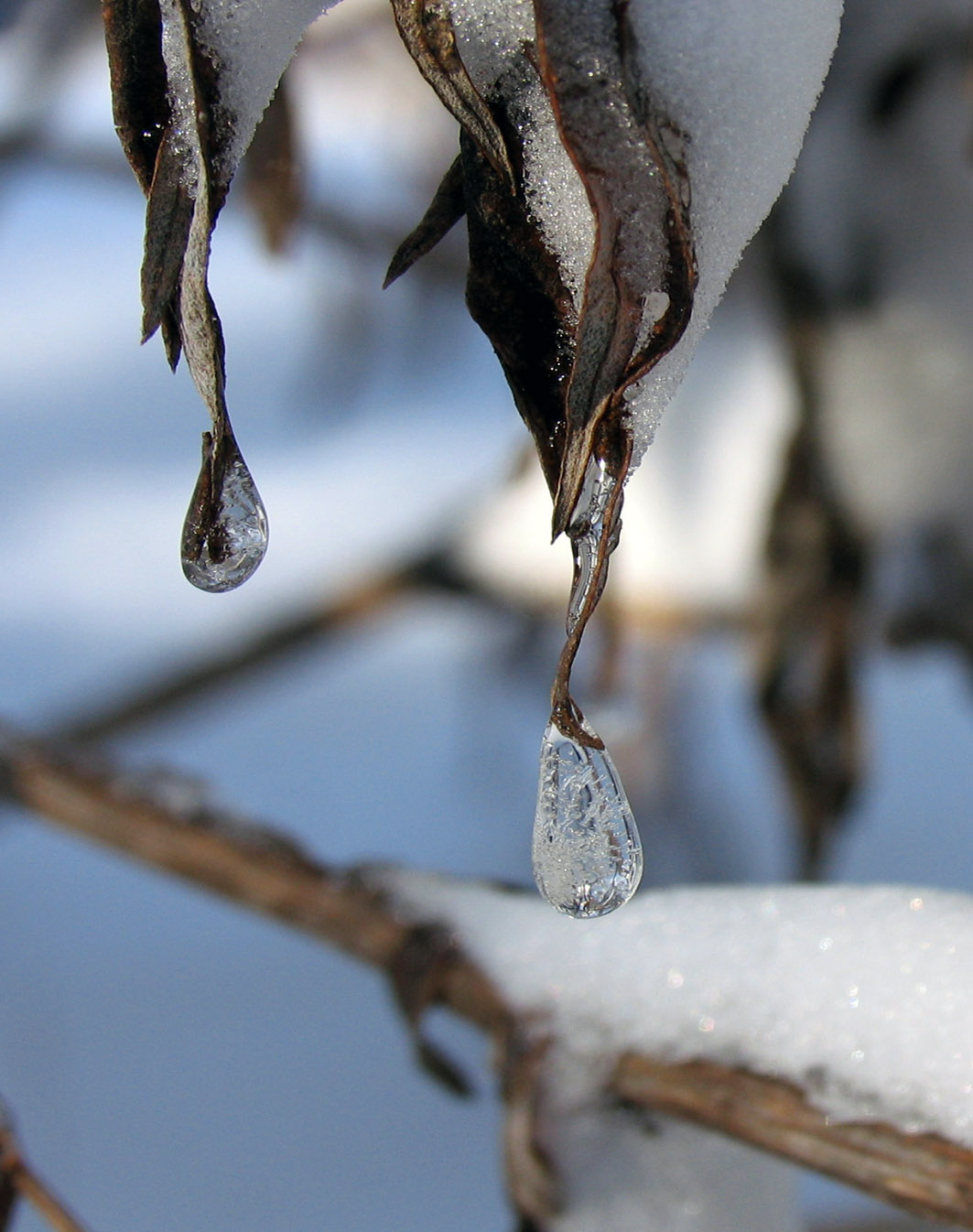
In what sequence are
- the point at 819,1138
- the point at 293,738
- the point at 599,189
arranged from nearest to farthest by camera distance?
the point at 599,189, the point at 819,1138, the point at 293,738

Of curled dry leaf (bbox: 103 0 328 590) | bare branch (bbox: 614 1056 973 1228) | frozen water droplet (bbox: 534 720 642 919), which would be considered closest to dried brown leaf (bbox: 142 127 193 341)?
curled dry leaf (bbox: 103 0 328 590)

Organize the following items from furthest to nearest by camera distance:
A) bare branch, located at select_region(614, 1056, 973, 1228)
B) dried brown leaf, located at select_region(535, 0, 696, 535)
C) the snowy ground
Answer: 1. the snowy ground
2. bare branch, located at select_region(614, 1056, 973, 1228)
3. dried brown leaf, located at select_region(535, 0, 696, 535)

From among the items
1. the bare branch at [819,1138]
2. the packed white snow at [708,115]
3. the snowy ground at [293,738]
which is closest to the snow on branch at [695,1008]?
the bare branch at [819,1138]

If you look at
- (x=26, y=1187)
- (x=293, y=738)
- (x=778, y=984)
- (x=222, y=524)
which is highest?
(x=222, y=524)

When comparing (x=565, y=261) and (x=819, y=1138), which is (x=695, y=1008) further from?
(x=565, y=261)

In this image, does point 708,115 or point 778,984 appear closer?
point 708,115

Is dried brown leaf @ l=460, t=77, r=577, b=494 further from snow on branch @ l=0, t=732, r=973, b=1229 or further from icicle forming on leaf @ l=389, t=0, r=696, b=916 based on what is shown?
snow on branch @ l=0, t=732, r=973, b=1229

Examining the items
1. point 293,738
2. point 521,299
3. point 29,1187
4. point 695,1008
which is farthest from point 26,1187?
point 293,738
